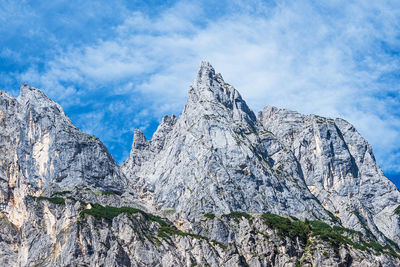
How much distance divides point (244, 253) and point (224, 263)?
7.58m

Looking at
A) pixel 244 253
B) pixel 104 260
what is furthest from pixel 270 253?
pixel 104 260

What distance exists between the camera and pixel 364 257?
19888 centimetres

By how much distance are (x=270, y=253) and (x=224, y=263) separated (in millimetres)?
14193

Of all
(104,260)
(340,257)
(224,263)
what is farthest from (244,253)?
(104,260)

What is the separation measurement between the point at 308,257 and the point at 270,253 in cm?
1134

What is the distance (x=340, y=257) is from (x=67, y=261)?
81582 mm

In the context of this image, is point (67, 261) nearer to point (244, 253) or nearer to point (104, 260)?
point (104, 260)

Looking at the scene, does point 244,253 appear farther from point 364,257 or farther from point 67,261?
point 67,261

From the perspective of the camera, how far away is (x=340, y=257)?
19312 centimetres

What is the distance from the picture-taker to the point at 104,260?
19900 centimetres

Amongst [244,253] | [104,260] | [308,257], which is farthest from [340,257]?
[104,260]

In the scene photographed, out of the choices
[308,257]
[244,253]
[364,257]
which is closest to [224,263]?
[244,253]

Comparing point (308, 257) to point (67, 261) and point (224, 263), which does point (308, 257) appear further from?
point (67, 261)

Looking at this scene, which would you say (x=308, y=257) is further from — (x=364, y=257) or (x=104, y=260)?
(x=104, y=260)
